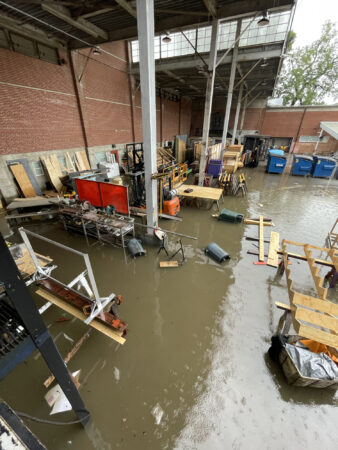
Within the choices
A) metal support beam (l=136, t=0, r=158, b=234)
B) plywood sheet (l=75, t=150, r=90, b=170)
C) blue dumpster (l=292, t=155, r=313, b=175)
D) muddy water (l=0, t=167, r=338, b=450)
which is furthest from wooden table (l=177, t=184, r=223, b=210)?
blue dumpster (l=292, t=155, r=313, b=175)

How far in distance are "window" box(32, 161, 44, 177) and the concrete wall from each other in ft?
0.52

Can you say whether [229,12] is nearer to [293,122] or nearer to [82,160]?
[82,160]

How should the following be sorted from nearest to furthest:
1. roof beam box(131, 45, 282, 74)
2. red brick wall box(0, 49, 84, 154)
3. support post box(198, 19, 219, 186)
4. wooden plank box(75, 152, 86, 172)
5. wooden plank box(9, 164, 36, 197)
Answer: support post box(198, 19, 219, 186)
red brick wall box(0, 49, 84, 154)
wooden plank box(9, 164, 36, 197)
roof beam box(131, 45, 282, 74)
wooden plank box(75, 152, 86, 172)

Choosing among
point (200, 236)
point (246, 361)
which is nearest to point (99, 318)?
point (246, 361)

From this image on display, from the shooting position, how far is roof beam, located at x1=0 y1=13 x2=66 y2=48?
777 cm

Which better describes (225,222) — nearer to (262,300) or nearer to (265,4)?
(262,300)

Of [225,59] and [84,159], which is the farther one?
[84,159]

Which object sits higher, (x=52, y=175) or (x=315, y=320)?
(x=52, y=175)

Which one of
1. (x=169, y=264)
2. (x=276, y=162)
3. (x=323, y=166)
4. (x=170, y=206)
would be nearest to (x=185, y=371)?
(x=169, y=264)

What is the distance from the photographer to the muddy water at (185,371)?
2.56 metres

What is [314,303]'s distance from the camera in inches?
125

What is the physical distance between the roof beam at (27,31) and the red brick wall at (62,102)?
80 cm

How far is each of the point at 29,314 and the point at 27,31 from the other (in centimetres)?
1279

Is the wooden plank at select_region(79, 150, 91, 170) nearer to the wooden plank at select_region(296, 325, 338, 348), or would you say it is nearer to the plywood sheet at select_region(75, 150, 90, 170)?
the plywood sheet at select_region(75, 150, 90, 170)
